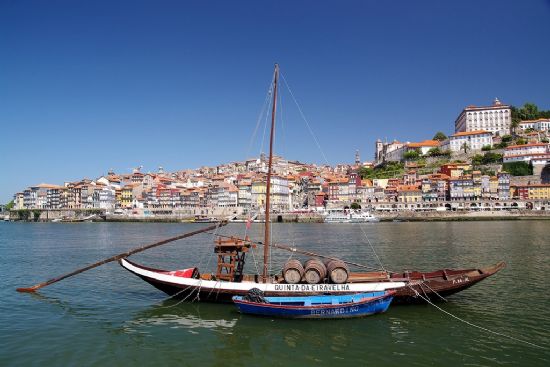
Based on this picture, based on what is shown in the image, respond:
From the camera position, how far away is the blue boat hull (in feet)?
43.9

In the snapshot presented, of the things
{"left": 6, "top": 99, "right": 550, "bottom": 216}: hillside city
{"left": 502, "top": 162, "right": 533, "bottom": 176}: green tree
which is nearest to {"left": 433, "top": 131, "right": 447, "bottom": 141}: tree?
{"left": 6, "top": 99, "right": 550, "bottom": 216}: hillside city

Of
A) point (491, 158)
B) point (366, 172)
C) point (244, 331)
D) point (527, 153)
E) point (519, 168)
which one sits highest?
point (527, 153)

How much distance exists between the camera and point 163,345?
11.6 meters

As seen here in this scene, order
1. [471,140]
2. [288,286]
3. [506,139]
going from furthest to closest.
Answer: [471,140]
[506,139]
[288,286]

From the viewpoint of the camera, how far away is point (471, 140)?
378 ft

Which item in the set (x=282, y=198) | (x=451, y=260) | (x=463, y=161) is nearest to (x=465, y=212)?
(x=463, y=161)

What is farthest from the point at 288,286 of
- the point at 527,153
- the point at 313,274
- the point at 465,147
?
the point at 465,147

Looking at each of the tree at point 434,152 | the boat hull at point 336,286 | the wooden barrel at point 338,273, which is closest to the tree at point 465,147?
the tree at point 434,152

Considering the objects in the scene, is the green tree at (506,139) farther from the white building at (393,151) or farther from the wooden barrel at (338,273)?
the wooden barrel at (338,273)

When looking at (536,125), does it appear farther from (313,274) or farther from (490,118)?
(313,274)

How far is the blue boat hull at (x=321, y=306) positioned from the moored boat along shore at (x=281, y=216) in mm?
57269

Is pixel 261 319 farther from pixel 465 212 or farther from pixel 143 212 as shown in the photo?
pixel 143 212

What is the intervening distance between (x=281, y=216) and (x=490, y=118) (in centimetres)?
6677

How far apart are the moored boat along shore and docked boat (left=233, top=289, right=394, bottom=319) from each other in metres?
57.2
